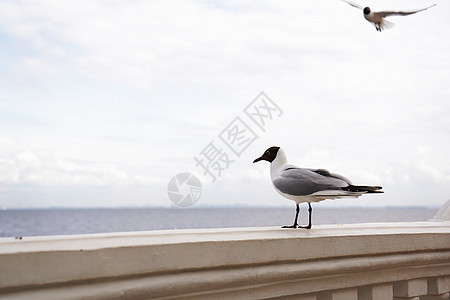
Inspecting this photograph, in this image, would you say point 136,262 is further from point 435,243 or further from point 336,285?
point 435,243

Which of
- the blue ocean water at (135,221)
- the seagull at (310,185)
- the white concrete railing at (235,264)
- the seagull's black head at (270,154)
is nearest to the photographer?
the white concrete railing at (235,264)

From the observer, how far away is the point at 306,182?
2.21 meters

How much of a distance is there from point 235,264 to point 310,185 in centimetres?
75

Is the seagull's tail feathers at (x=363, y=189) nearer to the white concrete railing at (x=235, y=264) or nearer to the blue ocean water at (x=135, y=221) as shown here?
the white concrete railing at (x=235, y=264)

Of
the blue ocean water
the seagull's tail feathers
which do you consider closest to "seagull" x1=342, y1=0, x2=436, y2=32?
the seagull's tail feathers

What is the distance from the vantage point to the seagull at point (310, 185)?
2.10 metres

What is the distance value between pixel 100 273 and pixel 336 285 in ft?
3.08

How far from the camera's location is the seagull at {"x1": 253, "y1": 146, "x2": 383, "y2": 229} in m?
2.10

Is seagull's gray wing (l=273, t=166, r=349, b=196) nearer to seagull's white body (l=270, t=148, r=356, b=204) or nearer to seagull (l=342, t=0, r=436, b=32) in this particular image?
seagull's white body (l=270, t=148, r=356, b=204)

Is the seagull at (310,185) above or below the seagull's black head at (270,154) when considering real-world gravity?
below

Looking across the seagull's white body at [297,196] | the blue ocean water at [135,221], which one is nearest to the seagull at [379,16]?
the seagull's white body at [297,196]

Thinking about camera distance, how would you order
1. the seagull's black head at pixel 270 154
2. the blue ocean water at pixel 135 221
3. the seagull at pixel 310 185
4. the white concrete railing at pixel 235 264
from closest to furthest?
the white concrete railing at pixel 235 264, the seagull at pixel 310 185, the seagull's black head at pixel 270 154, the blue ocean water at pixel 135 221

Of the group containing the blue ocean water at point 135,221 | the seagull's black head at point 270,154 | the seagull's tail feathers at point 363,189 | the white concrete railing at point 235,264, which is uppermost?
the blue ocean water at point 135,221

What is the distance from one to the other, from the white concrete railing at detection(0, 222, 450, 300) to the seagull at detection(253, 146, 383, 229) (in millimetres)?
159
